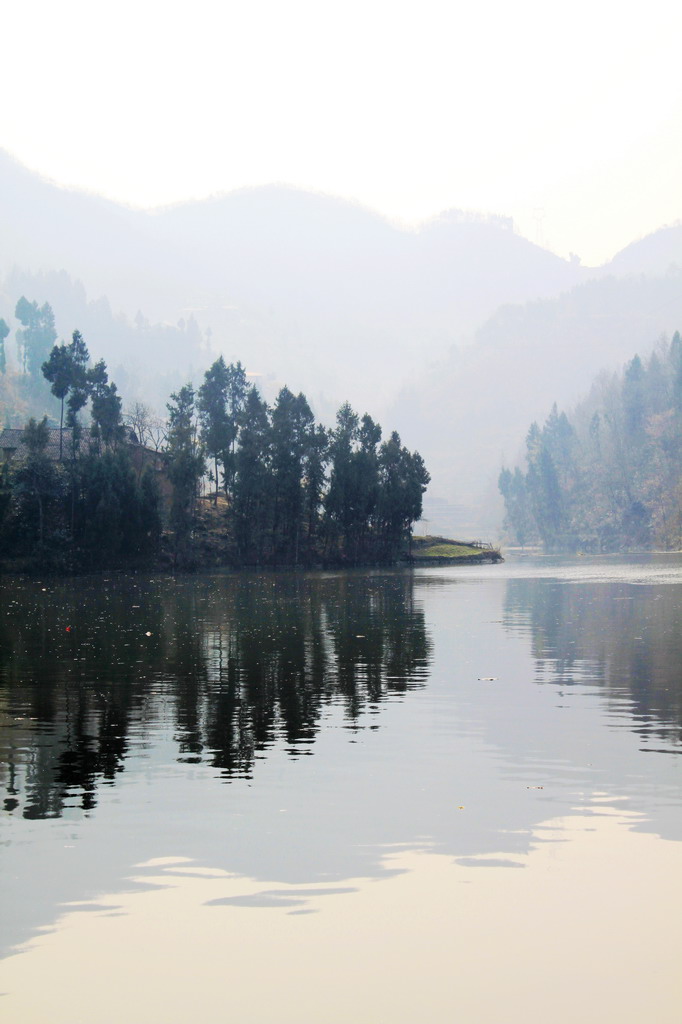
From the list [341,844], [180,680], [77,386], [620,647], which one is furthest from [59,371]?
[341,844]

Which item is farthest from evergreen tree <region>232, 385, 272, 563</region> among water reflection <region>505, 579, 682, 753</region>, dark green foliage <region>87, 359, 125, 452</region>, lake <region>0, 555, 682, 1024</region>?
lake <region>0, 555, 682, 1024</region>

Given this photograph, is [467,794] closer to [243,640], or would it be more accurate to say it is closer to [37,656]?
[37,656]

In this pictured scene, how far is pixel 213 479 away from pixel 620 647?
150554mm

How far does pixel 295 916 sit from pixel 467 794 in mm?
7554

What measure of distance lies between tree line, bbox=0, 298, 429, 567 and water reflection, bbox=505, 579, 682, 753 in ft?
237

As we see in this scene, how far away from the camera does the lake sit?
12.4m

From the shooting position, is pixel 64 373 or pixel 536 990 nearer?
pixel 536 990

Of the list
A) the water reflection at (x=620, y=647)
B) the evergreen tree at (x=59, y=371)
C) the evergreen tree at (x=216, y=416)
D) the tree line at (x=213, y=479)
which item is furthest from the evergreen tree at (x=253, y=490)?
the water reflection at (x=620, y=647)

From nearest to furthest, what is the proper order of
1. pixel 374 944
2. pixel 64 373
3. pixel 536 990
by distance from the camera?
pixel 536 990, pixel 374 944, pixel 64 373

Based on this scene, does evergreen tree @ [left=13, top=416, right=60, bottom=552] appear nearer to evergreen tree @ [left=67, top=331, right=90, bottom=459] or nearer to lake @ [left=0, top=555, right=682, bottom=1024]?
evergreen tree @ [left=67, top=331, right=90, bottom=459]

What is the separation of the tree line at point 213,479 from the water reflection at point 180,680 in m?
63.9

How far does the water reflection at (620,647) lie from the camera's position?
31375mm

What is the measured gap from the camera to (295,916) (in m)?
14.4

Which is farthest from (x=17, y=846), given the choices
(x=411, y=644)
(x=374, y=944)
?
(x=411, y=644)
